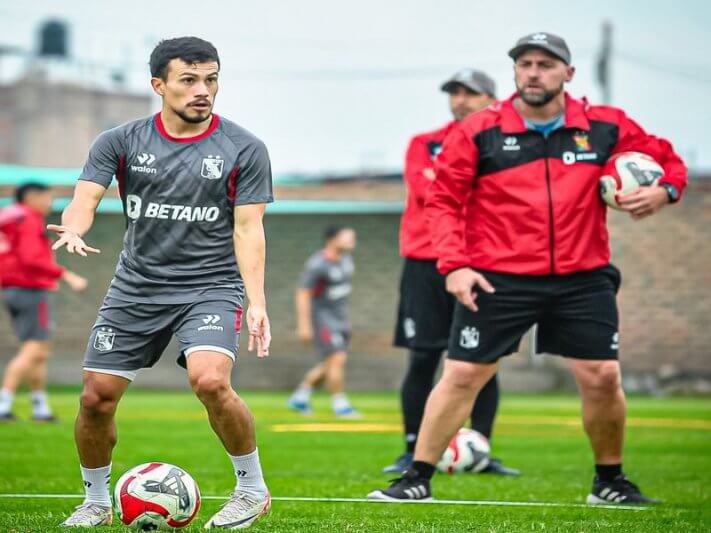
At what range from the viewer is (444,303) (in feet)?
29.9

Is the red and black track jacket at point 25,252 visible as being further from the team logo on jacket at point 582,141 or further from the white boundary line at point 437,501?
the team logo on jacket at point 582,141

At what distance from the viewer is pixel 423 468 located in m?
7.30

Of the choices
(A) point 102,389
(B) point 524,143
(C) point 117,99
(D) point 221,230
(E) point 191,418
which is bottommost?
(E) point 191,418

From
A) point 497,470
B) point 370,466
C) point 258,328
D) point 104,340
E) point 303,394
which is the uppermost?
point 258,328

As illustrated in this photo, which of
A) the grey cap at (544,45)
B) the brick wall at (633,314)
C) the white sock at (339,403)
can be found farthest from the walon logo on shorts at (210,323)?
the brick wall at (633,314)

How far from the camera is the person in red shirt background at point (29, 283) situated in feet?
46.1

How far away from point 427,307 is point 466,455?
1.06m

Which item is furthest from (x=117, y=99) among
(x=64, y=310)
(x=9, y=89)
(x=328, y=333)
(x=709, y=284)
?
(x=328, y=333)

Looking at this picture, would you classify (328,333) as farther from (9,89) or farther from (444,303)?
(9,89)

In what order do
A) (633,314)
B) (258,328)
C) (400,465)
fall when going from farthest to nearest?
(633,314), (400,465), (258,328)

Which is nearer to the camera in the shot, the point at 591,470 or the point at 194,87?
the point at 194,87

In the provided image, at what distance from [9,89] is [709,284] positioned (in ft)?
132

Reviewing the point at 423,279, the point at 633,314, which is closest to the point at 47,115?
the point at 633,314

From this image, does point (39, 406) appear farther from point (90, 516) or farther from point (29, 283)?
point (90, 516)
